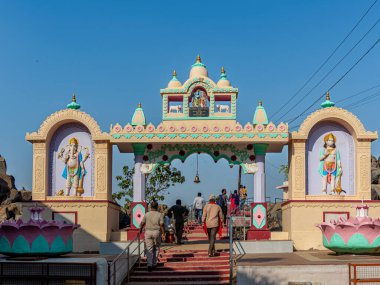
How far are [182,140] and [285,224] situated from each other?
446 centimetres

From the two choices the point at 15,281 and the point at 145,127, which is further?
the point at 145,127

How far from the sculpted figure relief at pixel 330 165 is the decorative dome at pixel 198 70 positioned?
175 inches

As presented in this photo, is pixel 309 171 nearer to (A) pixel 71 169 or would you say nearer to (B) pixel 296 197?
(B) pixel 296 197

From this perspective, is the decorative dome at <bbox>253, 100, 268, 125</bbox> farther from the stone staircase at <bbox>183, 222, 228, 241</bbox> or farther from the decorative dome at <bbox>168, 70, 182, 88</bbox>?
the stone staircase at <bbox>183, 222, 228, 241</bbox>

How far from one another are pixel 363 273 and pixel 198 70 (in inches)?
391

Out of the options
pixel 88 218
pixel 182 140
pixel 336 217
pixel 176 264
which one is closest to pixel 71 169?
pixel 88 218

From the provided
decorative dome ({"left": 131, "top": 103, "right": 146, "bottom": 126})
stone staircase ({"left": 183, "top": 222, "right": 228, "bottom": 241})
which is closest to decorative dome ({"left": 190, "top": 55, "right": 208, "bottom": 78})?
→ decorative dome ({"left": 131, "top": 103, "right": 146, "bottom": 126})

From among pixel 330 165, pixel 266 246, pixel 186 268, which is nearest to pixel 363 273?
pixel 186 268

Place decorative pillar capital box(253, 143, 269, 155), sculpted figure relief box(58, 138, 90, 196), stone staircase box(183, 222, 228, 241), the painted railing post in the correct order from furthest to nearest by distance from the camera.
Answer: stone staircase box(183, 222, 228, 241) → sculpted figure relief box(58, 138, 90, 196) → decorative pillar capital box(253, 143, 269, 155) → the painted railing post

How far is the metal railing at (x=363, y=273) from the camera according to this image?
1454 centimetres

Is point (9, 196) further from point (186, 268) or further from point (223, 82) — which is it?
point (186, 268)

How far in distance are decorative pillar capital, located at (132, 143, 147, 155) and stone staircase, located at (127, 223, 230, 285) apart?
146 inches

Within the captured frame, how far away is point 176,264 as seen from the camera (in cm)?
1717

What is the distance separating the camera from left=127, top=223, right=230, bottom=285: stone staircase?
53.0 feet
